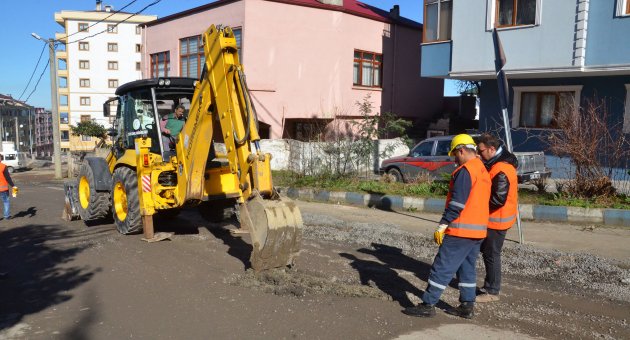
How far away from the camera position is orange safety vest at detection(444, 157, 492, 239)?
15.8ft

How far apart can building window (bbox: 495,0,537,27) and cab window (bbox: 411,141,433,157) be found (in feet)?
14.3

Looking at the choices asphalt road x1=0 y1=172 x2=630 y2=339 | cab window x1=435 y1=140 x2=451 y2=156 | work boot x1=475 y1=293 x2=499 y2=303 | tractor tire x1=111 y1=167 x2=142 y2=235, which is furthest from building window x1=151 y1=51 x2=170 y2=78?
work boot x1=475 y1=293 x2=499 y2=303

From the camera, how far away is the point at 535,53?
14.6 metres

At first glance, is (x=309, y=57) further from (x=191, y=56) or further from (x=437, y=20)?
(x=437, y=20)

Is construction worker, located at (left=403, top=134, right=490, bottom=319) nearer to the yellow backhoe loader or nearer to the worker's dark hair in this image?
the worker's dark hair

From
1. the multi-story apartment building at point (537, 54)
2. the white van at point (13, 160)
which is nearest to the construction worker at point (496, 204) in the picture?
the multi-story apartment building at point (537, 54)

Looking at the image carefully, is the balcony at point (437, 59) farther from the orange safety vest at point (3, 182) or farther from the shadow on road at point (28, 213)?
the orange safety vest at point (3, 182)

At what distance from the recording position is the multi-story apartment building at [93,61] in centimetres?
6744

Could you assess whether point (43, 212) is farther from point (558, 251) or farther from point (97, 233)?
point (558, 251)

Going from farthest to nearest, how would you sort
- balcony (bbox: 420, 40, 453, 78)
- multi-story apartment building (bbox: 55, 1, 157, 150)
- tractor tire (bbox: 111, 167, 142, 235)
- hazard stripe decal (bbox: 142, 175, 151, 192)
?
multi-story apartment building (bbox: 55, 1, 157, 150) → balcony (bbox: 420, 40, 453, 78) → tractor tire (bbox: 111, 167, 142, 235) → hazard stripe decal (bbox: 142, 175, 151, 192)

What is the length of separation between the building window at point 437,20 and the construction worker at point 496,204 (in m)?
12.5

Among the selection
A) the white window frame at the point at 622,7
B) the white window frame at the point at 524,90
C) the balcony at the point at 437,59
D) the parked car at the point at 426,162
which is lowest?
the parked car at the point at 426,162

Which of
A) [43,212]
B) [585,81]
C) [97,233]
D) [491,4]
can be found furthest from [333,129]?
[97,233]

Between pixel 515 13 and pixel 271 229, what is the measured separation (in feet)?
40.9
